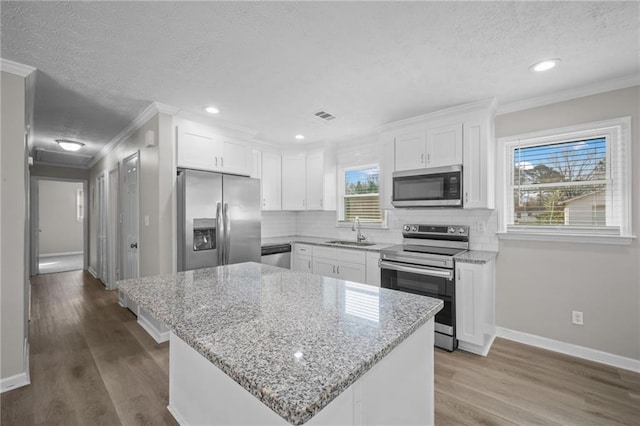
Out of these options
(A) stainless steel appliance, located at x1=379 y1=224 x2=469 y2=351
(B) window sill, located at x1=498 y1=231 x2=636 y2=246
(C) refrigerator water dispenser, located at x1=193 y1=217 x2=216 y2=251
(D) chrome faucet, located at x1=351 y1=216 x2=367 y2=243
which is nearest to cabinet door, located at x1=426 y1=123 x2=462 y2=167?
(A) stainless steel appliance, located at x1=379 y1=224 x2=469 y2=351

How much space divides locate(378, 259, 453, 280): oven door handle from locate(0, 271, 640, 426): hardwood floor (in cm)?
75

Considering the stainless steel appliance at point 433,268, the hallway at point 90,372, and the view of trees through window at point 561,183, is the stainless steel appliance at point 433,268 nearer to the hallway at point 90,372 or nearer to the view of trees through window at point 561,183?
the view of trees through window at point 561,183

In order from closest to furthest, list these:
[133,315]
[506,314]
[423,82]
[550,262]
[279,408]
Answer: [279,408] → [423,82] → [550,262] → [506,314] → [133,315]

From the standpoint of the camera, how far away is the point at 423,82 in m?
2.43

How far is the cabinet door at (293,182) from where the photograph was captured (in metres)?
4.51

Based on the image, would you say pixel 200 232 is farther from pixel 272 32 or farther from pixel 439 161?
pixel 439 161

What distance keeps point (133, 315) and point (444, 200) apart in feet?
13.5

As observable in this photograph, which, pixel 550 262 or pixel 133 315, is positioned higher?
pixel 550 262

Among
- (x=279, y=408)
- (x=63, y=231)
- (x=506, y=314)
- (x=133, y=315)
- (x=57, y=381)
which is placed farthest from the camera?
(x=63, y=231)

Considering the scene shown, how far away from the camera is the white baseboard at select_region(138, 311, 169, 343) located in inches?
115

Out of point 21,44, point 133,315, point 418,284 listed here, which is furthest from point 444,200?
point 133,315

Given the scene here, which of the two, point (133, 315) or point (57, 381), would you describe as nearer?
point (57, 381)

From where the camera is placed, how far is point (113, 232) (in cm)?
467

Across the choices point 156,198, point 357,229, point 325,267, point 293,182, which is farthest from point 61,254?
point 357,229
